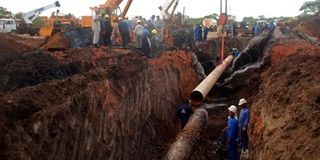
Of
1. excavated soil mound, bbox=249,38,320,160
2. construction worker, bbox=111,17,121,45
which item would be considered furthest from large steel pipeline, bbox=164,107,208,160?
construction worker, bbox=111,17,121,45

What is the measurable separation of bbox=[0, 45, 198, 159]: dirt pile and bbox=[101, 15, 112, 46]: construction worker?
160 centimetres

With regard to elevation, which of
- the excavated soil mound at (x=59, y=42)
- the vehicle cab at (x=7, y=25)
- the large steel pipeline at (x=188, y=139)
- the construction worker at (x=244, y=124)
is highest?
the vehicle cab at (x=7, y=25)

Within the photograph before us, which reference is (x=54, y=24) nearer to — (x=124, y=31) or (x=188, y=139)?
(x=124, y=31)

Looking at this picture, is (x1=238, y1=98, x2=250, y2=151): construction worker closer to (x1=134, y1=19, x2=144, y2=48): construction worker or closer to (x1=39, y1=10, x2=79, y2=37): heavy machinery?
(x1=134, y1=19, x2=144, y2=48): construction worker

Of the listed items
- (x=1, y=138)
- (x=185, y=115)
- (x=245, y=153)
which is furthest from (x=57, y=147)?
(x=185, y=115)

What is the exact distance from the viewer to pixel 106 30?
17344 millimetres

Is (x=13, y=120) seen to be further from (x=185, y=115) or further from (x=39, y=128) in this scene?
(x=185, y=115)

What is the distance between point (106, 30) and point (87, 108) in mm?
9655

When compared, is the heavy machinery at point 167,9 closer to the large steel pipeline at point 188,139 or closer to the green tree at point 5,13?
the large steel pipeline at point 188,139

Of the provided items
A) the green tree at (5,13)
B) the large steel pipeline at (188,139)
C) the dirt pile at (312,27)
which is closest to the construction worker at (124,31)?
the large steel pipeline at (188,139)

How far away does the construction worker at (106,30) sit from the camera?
56.4 ft

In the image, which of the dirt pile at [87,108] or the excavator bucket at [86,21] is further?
the excavator bucket at [86,21]

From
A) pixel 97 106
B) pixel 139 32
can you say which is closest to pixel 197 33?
pixel 139 32

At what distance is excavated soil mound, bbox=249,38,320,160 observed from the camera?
5398 mm
